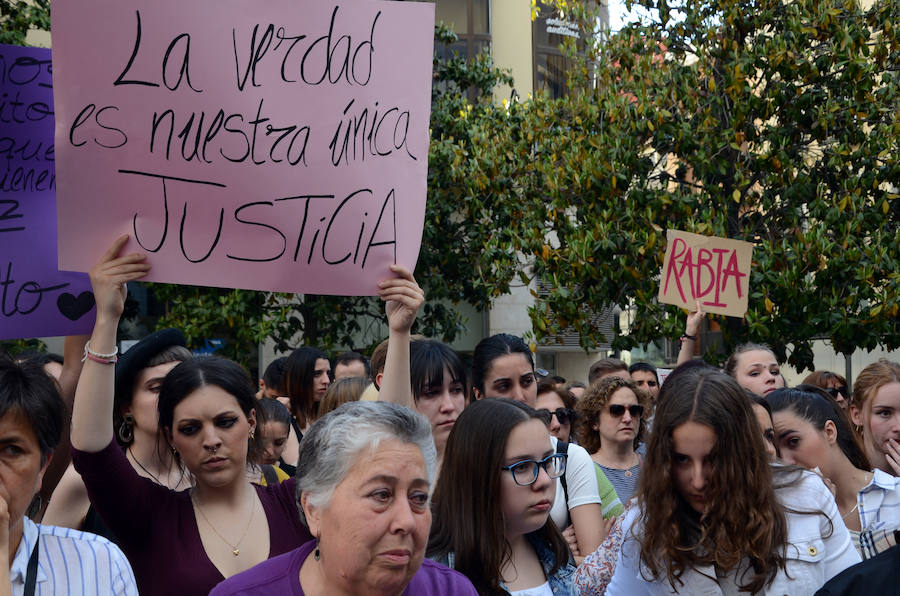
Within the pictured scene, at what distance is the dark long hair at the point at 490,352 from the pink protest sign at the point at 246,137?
4.90 ft

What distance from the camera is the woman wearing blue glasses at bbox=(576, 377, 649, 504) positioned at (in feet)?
19.7

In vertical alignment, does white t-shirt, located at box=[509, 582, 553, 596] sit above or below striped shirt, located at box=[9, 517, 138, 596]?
below

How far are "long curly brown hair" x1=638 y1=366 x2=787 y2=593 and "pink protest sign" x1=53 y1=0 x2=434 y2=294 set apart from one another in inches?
40.2

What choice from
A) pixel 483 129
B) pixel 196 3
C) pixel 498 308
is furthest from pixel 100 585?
pixel 498 308

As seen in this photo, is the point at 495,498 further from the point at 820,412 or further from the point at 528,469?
the point at 820,412

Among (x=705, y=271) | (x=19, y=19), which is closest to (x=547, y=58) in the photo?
(x=19, y=19)

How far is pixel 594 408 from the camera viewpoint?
6344 millimetres

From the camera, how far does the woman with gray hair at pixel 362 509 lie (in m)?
2.36

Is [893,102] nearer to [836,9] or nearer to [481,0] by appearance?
[836,9]

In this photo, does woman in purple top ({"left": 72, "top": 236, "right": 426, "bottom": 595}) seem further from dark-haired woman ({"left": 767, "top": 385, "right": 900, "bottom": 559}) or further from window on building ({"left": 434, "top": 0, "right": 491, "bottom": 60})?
window on building ({"left": 434, "top": 0, "right": 491, "bottom": 60})

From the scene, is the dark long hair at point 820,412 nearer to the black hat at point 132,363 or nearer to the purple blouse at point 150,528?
the purple blouse at point 150,528

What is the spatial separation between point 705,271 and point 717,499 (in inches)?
162

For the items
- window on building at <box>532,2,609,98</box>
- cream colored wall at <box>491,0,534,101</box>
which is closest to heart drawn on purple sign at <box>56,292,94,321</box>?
cream colored wall at <box>491,0,534,101</box>

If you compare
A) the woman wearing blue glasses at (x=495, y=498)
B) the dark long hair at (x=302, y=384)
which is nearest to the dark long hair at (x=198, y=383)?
the woman wearing blue glasses at (x=495, y=498)
